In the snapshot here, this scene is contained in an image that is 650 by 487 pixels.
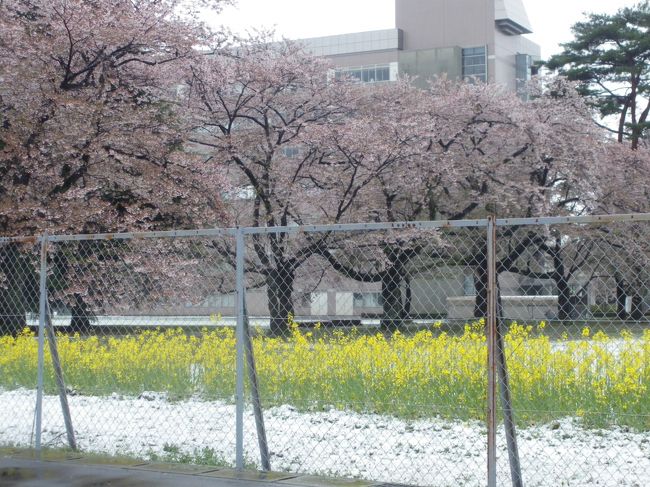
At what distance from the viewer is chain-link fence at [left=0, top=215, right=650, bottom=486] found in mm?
7031

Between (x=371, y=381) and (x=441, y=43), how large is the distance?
76828 mm

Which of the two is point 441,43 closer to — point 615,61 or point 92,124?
point 615,61

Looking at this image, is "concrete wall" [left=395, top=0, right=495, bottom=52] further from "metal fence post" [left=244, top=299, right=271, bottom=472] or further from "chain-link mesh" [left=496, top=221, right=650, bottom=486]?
"metal fence post" [left=244, top=299, right=271, bottom=472]

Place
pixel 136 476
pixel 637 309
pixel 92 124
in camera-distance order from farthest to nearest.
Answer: pixel 92 124
pixel 136 476
pixel 637 309

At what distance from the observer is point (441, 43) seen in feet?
271

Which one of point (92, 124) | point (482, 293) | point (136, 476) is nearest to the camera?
point (136, 476)

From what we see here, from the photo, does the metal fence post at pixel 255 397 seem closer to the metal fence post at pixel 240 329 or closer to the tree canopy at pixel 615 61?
the metal fence post at pixel 240 329

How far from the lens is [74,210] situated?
1698 cm

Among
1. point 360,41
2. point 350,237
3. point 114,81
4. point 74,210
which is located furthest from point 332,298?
point 360,41

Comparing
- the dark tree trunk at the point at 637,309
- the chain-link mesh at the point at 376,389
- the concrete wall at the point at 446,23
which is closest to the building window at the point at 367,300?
the chain-link mesh at the point at 376,389

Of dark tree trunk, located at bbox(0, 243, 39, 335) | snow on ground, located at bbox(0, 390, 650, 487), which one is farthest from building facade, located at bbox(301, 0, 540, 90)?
snow on ground, located at bbox(0, 390, 650, 487)

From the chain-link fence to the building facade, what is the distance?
71.0 meters

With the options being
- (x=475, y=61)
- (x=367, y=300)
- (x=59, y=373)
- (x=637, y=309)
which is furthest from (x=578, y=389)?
(x=475, y=61)

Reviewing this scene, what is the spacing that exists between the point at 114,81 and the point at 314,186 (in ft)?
34.9
